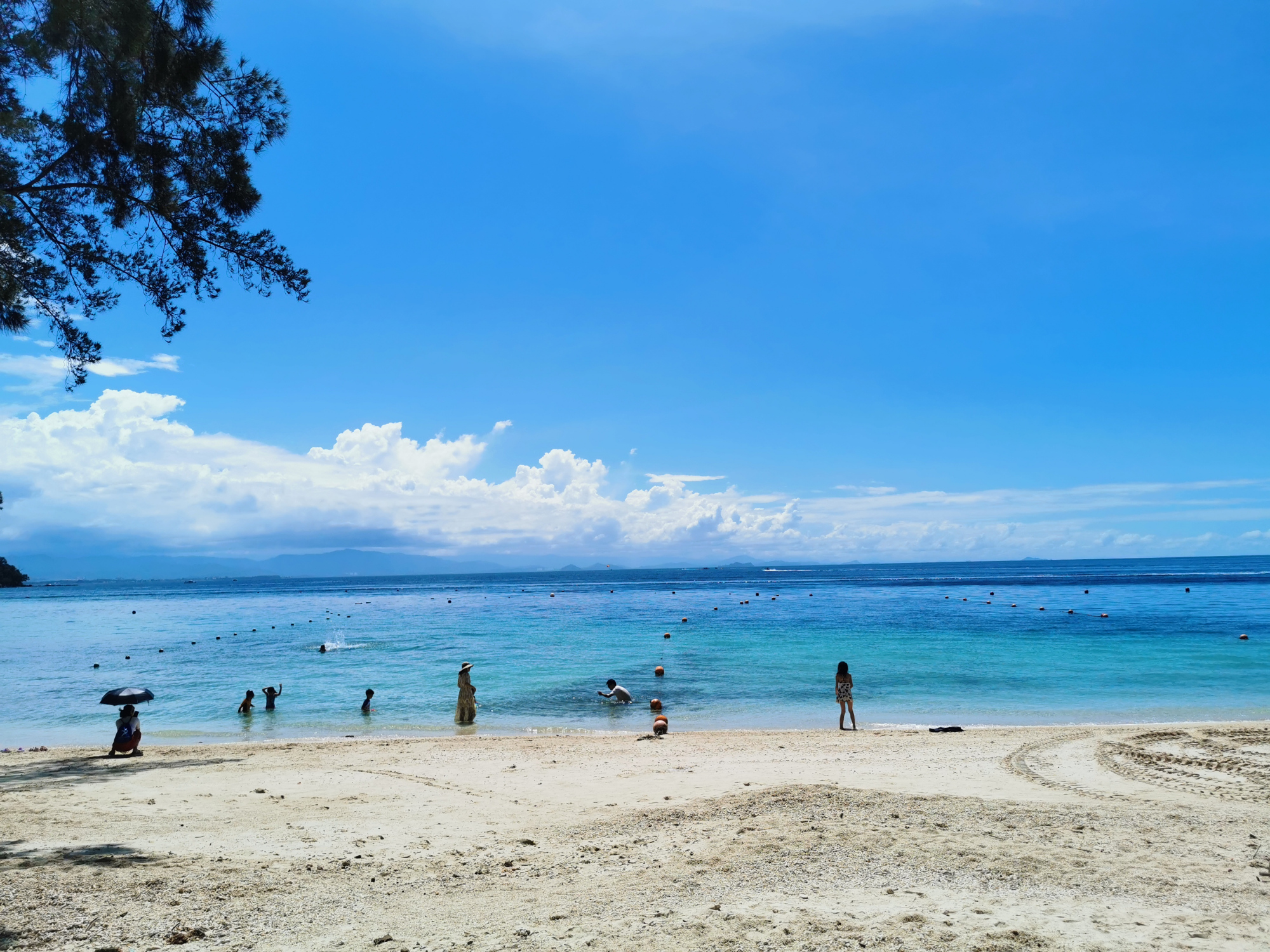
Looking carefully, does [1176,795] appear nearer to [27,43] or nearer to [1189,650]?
[27,43]

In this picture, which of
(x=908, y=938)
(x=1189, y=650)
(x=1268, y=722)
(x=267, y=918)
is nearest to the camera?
(x=908, y=938)

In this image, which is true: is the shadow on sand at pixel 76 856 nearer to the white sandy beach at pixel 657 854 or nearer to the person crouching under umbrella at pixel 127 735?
the white sandy beach at pixel 657 854

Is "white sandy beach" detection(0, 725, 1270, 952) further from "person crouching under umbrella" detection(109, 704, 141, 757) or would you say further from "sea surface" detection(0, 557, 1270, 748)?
"sea surface" detection(0, 557, 1270, 748)

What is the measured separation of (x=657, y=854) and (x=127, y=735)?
12.8m

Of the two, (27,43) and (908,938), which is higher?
(27,43)

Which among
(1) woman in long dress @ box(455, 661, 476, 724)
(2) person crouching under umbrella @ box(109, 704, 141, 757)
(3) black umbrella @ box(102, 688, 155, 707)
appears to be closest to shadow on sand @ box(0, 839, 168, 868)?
(2) person crouching under umbrella @ box(109, 704, 141, 757)

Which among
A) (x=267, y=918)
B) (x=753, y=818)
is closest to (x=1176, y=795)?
(x=753, y=818)

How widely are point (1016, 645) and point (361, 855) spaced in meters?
35.4

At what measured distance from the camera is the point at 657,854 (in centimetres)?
773

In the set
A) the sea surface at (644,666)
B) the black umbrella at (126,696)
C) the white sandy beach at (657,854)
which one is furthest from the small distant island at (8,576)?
→ the white sandy beach at (657,854)

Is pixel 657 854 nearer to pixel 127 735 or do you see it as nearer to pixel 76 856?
pixel 76 856

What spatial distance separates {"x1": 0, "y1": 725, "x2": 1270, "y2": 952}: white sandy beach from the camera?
19.2ft

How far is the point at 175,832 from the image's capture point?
8.86 metres

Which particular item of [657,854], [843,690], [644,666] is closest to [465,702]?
[843,690]
